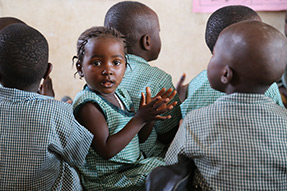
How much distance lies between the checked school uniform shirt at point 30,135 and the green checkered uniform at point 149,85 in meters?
0.42

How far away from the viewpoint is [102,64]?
4.36 ft

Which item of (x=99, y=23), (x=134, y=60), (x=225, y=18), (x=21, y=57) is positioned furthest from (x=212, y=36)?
(x=99, y=23)

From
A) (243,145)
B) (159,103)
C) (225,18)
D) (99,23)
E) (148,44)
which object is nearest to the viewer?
(243,145)

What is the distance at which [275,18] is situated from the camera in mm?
2340

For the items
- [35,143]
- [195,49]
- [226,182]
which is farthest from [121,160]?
[195,49]

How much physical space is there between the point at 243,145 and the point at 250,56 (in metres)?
Answer: 0.23

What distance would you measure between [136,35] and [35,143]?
2.55 feet

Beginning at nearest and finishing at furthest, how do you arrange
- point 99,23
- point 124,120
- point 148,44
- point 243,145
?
1. point 243,145
2. point 124,120
3. point 148,44
4. point 99,23

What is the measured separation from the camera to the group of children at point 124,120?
1015 millimetres

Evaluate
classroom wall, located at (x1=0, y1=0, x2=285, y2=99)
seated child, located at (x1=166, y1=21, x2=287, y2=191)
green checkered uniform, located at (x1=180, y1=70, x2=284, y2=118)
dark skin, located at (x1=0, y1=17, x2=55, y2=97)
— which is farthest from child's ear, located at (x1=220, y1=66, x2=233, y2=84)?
classroom wall, located at (x1=0, y1=0, x2=285, y2=99)

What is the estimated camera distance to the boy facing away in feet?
5.15

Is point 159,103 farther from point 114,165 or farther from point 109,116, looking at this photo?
point 114,165

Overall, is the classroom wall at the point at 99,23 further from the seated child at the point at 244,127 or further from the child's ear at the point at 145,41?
the seated child at the point at 244,127

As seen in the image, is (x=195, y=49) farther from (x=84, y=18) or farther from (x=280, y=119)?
(x=280, y=119)
